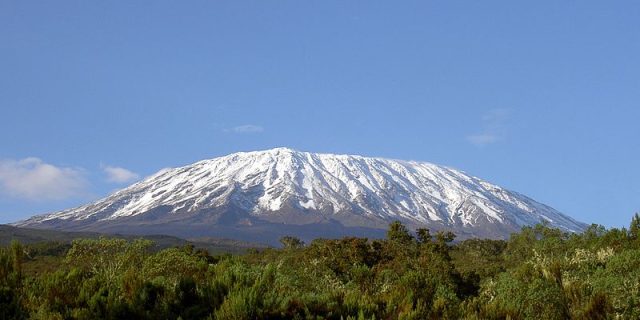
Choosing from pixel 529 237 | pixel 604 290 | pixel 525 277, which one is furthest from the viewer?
pixel 529 237

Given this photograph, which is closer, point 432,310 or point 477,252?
point 432,310

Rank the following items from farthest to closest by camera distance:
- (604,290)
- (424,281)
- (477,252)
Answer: (477,252), (424,281), (604,290)

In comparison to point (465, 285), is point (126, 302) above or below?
above

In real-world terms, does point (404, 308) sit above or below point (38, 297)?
below

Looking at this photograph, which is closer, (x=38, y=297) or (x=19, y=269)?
(x=38, y=297)

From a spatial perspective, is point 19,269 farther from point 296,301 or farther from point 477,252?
point 477,252

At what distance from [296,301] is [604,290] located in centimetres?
1278

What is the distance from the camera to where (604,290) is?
816 inches

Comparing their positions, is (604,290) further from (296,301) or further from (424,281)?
(296,301)

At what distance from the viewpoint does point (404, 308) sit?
1309cm

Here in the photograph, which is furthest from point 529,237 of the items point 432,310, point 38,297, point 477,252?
point 38,297

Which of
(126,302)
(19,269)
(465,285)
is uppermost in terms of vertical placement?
(19,269)

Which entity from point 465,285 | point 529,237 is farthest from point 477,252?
point 465,285

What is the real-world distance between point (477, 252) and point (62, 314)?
82500 millimetres
